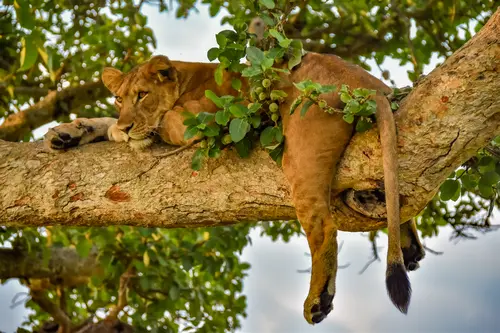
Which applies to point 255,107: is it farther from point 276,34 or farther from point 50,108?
point 50,108

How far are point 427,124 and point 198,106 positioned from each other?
4.17 feet

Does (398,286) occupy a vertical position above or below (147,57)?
below

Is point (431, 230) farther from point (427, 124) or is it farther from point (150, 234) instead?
point (427, 124)

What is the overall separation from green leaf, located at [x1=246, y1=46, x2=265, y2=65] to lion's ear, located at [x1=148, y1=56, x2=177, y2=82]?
104 cm

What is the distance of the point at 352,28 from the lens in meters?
6.80

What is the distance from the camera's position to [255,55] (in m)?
3.39

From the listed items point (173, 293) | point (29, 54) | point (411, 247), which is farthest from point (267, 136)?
point (173, 293)

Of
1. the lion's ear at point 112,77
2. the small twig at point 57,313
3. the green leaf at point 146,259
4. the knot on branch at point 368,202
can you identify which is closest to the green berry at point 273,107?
the knot on branch at point 368,202

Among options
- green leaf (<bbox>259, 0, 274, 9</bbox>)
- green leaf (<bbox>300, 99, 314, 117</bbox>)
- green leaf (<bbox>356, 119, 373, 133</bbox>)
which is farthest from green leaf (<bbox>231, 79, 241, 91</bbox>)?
green leaf (<bbox>356, 119, 373, 133</bbox>)

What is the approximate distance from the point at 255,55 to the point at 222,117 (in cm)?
32

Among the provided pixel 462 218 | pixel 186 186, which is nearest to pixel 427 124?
pixel 186 186

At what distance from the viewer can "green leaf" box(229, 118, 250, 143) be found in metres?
3.47

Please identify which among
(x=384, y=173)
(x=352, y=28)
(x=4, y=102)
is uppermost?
(x=352, y=28)

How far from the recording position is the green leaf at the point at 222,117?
3.52 metres
